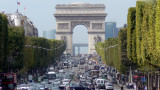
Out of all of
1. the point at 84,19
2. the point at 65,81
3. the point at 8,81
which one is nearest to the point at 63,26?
the point at 84,19

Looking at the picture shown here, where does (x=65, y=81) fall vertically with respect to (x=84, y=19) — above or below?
below

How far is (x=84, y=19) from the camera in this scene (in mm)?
195000

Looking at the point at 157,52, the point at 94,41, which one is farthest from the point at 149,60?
the point at 94,41

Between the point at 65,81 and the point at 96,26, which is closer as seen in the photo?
the point at 65,81

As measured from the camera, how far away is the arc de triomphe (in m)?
193

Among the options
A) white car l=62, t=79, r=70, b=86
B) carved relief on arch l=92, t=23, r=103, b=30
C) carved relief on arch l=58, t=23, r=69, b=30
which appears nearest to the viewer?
white car l=62, t=79, r=70, b=86

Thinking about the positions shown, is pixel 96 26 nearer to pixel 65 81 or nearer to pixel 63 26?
pixel 63 26

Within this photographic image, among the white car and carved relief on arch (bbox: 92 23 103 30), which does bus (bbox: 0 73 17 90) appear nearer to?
the white car

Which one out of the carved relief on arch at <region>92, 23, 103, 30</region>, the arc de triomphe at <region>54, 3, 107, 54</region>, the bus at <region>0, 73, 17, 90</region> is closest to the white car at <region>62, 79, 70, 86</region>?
the bus at <region>0, 73, 17, 90</region>

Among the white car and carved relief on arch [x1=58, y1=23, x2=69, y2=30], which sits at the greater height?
carved relief on arch [x1=58, y1=23, x2=69, y2=30]

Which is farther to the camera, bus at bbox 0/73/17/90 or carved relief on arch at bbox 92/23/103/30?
carved relief on arch at bbox 92/23/103/30

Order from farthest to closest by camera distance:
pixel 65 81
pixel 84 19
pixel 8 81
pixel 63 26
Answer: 1. pixel 63 26
2. pixel 84 19
3. pixel 65 81
4. pixel 8 81

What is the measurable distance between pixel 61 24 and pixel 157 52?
6046 inches

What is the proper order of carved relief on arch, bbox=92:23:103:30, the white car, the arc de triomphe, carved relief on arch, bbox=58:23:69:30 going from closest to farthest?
1. the white car
2. the arc de triomphe
3. carved relief on arch, bbox=92:23:103:30
4. carved relief on arch, bbox=58:23:69:30
